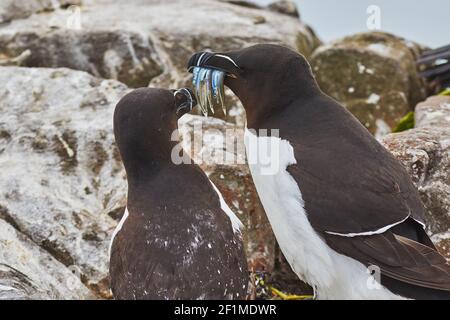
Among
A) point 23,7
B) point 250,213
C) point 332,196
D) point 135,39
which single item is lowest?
point 23,7

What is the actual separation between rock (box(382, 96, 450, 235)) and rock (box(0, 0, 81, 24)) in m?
8.14

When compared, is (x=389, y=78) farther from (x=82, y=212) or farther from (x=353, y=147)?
(x=353, y=147)

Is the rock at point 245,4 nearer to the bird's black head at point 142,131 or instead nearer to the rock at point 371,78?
the rock at point 371,78

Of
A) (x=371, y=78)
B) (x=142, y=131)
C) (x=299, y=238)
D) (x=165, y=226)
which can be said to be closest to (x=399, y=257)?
(x=299, y=238)

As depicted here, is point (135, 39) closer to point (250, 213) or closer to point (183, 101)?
point (250, 213)

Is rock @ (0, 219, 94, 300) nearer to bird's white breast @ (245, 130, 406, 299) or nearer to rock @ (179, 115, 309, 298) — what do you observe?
rock @ (179, 115, 309, 298)

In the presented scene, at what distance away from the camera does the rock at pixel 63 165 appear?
8109 millimetres

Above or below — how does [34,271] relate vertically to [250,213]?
below

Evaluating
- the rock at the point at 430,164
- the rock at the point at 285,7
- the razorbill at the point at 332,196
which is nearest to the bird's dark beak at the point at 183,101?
the razorbill at the point at 332,196

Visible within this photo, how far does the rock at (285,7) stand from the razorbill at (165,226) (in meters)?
9.34

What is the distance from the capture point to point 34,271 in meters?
7.60

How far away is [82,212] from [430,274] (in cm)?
389

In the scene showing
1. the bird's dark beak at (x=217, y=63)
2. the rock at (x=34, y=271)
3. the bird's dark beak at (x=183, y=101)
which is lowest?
the rock at (x=34, y=271)

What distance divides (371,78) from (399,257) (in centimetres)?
733
